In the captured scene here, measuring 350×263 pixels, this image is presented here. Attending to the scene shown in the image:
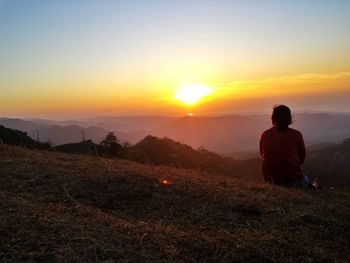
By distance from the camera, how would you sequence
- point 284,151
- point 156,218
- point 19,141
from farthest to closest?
point 19,141
point 284,151
point 156,218

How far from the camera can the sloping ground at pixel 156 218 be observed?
180 inches

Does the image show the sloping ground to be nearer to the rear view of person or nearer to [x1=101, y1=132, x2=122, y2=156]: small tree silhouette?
the rear view of person

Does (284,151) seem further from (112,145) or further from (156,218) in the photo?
(112,145)

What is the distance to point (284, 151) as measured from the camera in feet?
28.3

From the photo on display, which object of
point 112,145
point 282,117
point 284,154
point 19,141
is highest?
point 282,117

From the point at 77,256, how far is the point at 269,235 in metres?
2.44

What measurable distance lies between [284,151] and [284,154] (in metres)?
0.06

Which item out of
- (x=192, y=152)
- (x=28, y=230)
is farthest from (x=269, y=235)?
(x=192, y=152)

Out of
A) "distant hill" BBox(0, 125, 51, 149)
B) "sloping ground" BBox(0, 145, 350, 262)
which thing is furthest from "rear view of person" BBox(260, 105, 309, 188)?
"distant hill" BBox(0, 125, 51, 149)

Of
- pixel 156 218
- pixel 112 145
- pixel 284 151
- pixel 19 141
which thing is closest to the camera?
pixel 156 218

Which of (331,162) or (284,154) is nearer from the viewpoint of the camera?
(284,154)

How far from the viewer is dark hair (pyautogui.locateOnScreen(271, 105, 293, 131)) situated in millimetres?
8711

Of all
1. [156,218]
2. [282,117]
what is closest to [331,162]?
[282,117]

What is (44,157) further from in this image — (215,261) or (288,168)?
(215,261)
